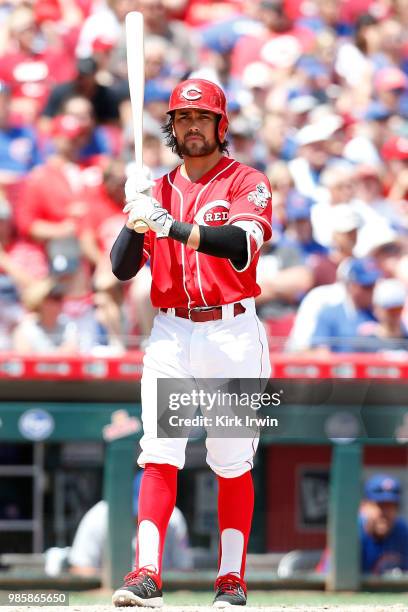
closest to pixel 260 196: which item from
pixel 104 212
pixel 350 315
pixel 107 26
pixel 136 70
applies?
pixel 136 70

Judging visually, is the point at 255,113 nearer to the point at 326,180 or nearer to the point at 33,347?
the point at 326,180

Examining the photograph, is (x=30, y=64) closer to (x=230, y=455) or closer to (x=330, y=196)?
(x=330, y=196)

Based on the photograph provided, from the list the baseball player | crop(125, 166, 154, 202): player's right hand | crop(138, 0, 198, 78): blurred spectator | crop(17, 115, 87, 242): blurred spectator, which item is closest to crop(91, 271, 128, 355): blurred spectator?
crop(17, 115, 87, 242): blurred spectator

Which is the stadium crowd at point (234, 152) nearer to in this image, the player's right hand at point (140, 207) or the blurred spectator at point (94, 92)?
the blurred spectator at point (94, 92)

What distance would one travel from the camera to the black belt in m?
4.07

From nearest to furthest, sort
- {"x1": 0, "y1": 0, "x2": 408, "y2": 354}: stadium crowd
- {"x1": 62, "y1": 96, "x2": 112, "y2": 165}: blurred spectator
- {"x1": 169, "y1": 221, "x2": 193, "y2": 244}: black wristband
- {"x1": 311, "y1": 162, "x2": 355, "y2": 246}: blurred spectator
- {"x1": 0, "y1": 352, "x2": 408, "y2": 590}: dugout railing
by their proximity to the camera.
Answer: {"x1": 169, "y1": 221, "x2": 193, "y2": 244}: black wristband, {"x1": 0, "y1": 352, "x2": 408, "y2": 590}: dugout railing, {"x1": 0, "y1": 0, "x2": 408, "y2": 354}: stadium crowd, {"x1": 311, "y1": 162, "x2": 355, "y2": 246}: blurred spectator, {"x1": 62, "y1": 96, "x2": 112, "y2": 165}: blurred spectator

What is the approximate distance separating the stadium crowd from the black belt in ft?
6.34

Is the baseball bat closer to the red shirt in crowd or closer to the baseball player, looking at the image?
the baseball player

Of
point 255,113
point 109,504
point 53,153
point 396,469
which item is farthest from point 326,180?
point 109,504

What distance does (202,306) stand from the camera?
4059 mm

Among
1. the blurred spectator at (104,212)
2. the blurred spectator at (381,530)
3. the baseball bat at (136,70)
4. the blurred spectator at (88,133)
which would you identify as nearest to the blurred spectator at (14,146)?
→ the blurred spectator at (88,133)

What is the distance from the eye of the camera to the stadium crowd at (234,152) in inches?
259

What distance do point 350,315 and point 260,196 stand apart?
2.65m

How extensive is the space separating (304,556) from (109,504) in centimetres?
89
